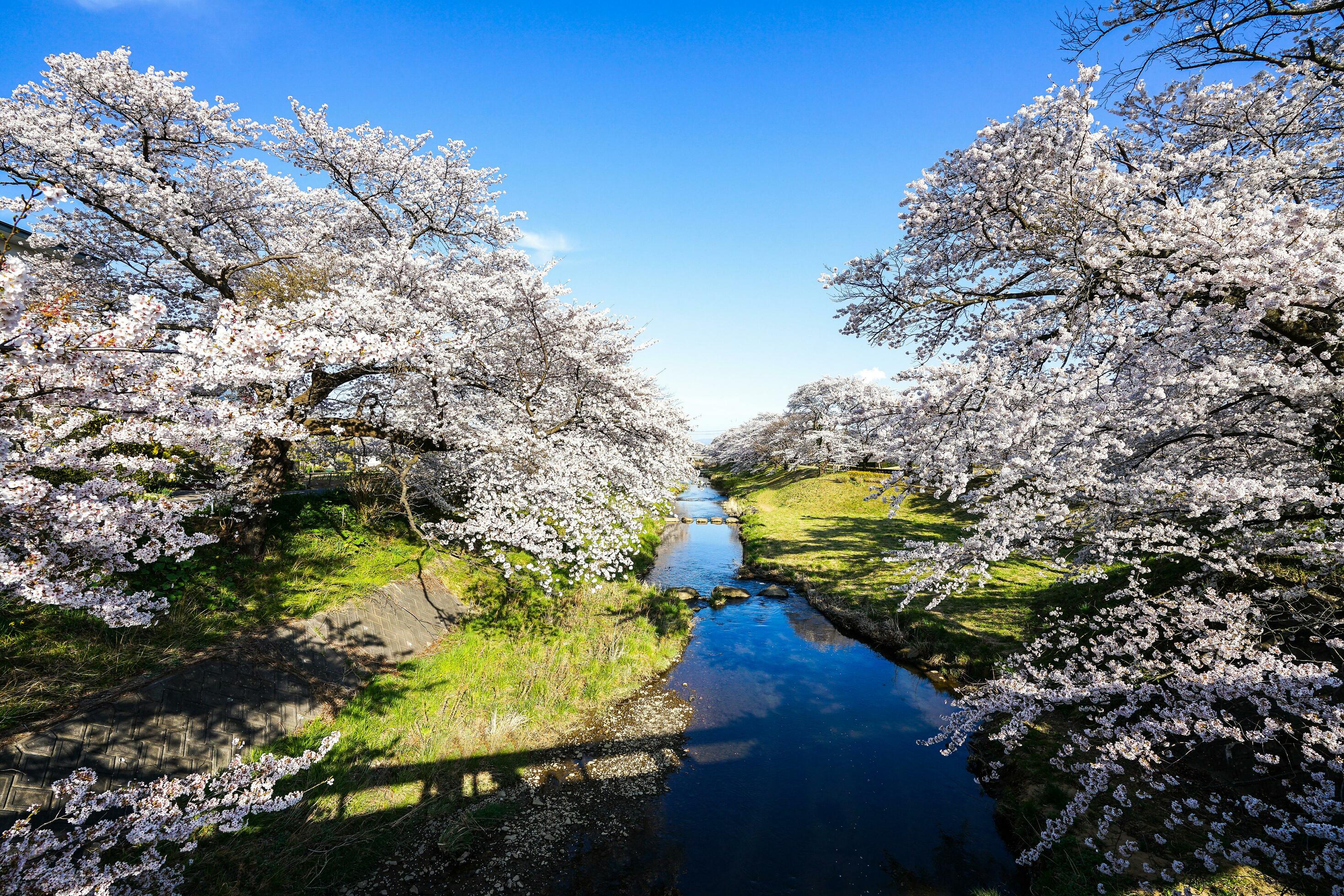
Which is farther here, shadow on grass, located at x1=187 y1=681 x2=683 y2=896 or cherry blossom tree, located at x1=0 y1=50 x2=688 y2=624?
shadow on grass, located at x1=187 y1=681 x2=683 y2=896

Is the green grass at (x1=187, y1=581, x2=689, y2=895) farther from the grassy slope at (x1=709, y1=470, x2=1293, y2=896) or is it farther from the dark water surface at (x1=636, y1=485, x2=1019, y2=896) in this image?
the grassy slope at (x1=709, y1=470, x2=1293, y2=896)

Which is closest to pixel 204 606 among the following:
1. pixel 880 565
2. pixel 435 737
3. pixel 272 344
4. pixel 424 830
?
pixel 435 737

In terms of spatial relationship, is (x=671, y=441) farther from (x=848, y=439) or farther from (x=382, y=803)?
(x=848, y=439)

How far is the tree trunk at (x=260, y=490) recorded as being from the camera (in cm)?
1048

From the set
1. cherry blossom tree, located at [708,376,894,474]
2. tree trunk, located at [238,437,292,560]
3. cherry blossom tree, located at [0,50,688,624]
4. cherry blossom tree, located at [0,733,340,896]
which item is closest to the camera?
cherry blossom tree, located at [0,733,340,896]

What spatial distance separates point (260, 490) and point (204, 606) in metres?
2.74

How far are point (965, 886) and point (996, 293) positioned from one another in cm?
972

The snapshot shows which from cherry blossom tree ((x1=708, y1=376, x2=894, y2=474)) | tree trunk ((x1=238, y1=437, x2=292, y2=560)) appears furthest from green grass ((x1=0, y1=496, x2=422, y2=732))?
cherry blossom tree ((x1=708, y1=376, x2=894, y2=474))

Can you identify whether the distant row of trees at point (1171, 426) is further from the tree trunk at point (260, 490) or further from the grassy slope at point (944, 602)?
the tree trunk at point (260, 490)

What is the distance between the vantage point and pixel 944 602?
16.2 meters

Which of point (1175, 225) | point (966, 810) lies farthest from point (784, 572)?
point (1175, 225)

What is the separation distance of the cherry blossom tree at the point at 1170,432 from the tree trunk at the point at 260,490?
13.0 m

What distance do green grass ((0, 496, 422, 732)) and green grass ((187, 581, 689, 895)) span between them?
7.70 ft

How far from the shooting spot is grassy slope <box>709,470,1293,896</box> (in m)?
7.10
